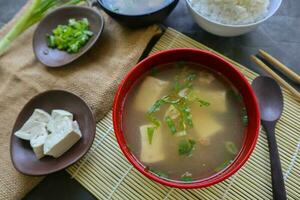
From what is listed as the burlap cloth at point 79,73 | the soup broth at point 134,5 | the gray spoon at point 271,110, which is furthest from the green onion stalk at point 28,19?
the gray spoon at point 271,110

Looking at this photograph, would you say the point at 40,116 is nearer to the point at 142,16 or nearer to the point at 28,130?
the point at 28,130

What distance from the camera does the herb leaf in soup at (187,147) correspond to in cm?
122

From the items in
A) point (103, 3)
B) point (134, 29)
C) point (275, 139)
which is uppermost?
point (103, 3)

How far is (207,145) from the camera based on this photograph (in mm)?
1228

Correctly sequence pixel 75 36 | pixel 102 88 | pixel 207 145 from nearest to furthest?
pixel 207 145
pixel 102 88
pixel 75 36

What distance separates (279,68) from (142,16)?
0.65 metres

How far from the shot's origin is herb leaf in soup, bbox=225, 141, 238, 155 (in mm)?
1211

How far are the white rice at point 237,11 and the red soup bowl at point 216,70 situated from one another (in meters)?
0.29

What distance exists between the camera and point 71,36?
63.3 inches

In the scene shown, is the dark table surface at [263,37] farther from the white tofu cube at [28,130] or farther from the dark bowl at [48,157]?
the white tofu cube at [28,130]

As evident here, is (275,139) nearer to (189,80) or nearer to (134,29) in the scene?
(189,80)

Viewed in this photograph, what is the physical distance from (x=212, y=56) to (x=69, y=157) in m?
0.67

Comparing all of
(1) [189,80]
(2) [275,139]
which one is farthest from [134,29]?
(2) [275,139]

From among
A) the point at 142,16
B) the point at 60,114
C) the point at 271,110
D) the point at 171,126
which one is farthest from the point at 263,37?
the point at 60,114
